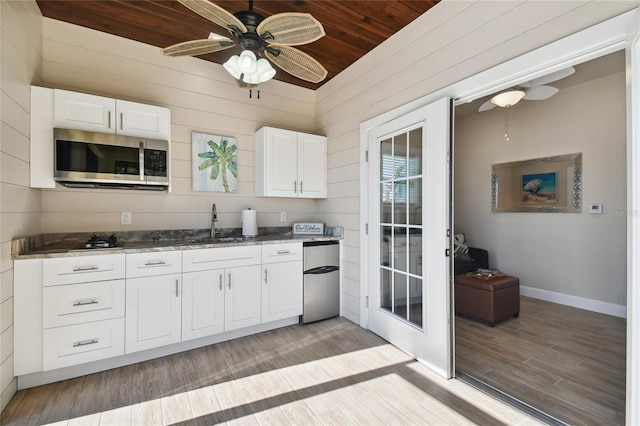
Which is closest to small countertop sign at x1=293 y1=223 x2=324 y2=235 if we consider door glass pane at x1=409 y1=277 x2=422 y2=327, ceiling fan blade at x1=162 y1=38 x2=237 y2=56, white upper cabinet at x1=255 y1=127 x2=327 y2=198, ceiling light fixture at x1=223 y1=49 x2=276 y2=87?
white upper cabinet at x1=255 y1=127 x2=327 y2=198

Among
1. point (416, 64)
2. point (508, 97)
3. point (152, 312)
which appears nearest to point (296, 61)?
point (416, 64)

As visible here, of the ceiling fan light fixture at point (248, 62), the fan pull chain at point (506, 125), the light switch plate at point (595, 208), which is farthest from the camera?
the fan pull chain at point (506, 125)

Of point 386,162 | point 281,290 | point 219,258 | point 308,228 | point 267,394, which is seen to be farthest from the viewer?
point 308,228

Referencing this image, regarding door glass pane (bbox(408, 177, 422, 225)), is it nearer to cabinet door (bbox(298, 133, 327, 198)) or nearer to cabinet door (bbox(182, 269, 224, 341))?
cabinet door (bbox(298, 133, 327, 198))

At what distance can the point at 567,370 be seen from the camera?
225cm

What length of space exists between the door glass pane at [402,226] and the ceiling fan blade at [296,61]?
0.95 meters

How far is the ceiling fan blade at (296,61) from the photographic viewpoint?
6.58 ft

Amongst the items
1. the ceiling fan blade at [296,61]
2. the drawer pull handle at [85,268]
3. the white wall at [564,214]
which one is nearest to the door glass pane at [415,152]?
the ceiling fan blade at [296,61]

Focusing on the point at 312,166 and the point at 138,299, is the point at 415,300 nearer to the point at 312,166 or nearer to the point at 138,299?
the point at 312,166

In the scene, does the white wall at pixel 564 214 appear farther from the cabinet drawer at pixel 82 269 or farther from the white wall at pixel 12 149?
the white wall at pixel 12 149

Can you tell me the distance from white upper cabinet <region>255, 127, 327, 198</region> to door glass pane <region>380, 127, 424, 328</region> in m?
1.03

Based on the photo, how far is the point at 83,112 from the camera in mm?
2375

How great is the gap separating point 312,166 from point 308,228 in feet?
2.59

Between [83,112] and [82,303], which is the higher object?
[83,112]
